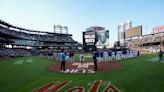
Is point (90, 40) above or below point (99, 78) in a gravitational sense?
above

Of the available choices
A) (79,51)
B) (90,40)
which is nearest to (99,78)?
(90,40)

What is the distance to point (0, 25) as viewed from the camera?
61.8 meters

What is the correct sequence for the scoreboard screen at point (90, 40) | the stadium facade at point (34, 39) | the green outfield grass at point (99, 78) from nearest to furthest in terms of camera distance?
the green outfield grass at point (99, 78) < the scoreboard screen at point (90, 40) < the stadium facade at point (34, 39)

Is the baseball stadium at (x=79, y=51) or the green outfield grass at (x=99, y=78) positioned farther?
the baseball stadium at (x=79, y=51)

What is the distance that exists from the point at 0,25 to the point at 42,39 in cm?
2965

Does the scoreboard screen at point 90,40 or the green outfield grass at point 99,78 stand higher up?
the scoreboard screen at point 90,40

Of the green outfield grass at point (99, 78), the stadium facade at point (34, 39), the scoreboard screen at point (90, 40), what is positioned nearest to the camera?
the green outfield grass at point (99, 78)

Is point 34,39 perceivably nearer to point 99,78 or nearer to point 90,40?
point 90,40

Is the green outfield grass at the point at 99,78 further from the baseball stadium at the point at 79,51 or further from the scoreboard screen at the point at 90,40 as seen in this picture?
the scoreboard screen at the point at 90,40

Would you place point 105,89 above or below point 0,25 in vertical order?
below

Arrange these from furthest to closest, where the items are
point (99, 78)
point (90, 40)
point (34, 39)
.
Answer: point (34, 39) → point (90, 40) → point (99, 78)

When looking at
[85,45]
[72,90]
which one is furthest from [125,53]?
[72,90]

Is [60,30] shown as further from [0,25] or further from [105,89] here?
[105,89]

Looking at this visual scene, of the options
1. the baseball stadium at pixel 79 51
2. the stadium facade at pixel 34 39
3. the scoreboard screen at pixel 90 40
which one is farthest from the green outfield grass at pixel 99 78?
the stadium facade at pixel 34 39
